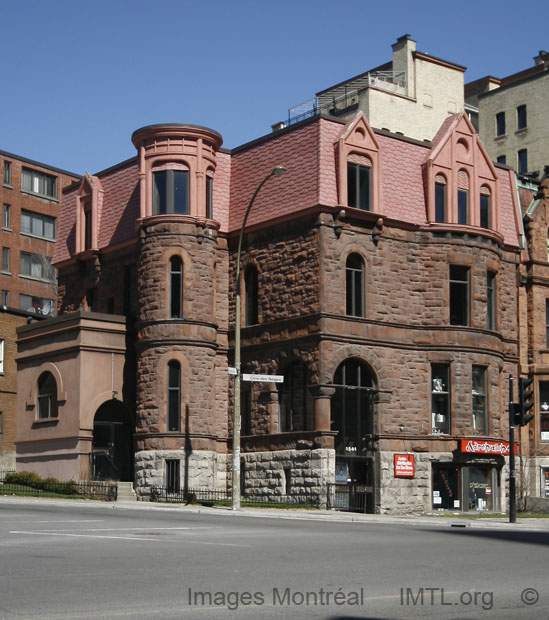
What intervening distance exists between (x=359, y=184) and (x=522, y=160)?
3464cm

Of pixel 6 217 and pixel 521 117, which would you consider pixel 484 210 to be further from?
pixel 6 217

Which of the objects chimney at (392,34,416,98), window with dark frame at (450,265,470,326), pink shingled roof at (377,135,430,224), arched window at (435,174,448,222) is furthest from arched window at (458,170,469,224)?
chimney at (392,34,416,98)

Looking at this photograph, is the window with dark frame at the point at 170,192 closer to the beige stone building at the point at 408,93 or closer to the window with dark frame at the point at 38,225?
the beige stone building at the point at 408,93

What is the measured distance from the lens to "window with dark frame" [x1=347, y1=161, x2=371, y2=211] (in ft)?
145

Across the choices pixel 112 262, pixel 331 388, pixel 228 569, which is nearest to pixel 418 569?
pixel 228 569

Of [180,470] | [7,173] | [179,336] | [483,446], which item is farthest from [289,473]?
[7,173]

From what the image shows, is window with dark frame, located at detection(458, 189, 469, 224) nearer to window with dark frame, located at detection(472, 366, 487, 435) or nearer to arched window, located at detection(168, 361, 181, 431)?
window with dark frame, located at detection(472, 366, 487, 435)

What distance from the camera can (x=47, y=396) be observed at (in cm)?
4781

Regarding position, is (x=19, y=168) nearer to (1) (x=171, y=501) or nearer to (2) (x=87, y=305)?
(2) (x=87, y=305)

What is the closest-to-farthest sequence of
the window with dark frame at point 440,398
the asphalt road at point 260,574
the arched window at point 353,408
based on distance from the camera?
1. the asphalt road at point 260,574
2. the arched window at point 353,408
3. the window with dark frame at point 440,398

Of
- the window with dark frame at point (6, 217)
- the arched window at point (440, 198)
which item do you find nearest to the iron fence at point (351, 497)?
the arched window at point (440, 198)

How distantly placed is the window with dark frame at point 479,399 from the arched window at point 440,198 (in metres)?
6.56

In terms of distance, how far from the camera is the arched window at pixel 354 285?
144 feet

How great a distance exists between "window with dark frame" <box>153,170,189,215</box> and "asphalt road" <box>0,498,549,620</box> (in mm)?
23122
